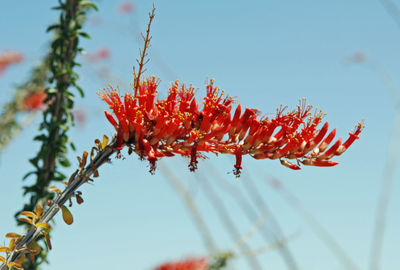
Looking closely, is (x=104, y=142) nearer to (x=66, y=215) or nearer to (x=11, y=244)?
(x=66, y=215)

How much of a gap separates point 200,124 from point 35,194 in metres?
1.42

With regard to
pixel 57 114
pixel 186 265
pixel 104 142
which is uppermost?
pixel 57 114

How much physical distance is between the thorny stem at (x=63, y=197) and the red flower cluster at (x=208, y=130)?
0.32 ft

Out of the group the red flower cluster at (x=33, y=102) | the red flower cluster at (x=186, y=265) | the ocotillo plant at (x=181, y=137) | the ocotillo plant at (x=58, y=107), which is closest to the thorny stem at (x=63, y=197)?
the ocotillo plant at (x=181, y=137)

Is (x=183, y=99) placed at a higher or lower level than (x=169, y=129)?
higher

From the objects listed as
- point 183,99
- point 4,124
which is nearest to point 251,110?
point 183,99

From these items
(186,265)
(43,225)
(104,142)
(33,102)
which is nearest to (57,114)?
(104,142)

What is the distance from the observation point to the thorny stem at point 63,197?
1933 mm

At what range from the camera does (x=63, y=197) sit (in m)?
1.94

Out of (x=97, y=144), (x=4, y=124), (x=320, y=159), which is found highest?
(x=4, y=124)

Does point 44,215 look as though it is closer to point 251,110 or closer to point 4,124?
point 251,110

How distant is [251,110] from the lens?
2221 mm

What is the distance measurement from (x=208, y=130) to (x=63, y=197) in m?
0.65

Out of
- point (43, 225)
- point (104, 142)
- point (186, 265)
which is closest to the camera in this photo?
point (43, 225)
